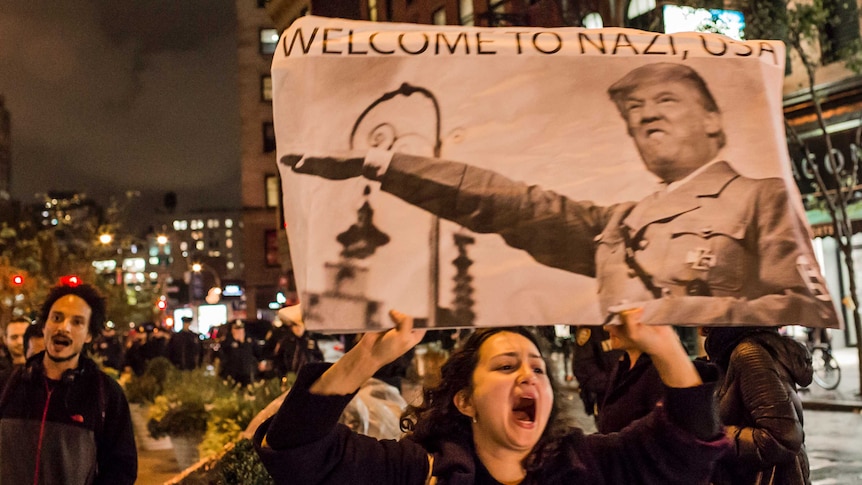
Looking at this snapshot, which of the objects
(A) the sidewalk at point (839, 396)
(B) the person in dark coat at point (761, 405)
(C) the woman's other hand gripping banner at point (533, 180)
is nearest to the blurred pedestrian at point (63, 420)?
(C) the woman's other hand gripping banner at point (533, 180)

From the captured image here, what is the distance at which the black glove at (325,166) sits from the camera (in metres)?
2.46

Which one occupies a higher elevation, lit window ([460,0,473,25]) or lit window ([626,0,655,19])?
lit window ([460,0,473,25])

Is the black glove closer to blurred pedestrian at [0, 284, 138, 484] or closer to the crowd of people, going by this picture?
the crowd of people

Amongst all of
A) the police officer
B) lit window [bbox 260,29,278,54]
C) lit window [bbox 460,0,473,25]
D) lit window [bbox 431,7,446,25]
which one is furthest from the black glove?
lit window [bbox 260,29,278,54]

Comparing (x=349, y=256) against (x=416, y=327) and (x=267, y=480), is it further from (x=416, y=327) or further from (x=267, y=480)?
(x=267, y=480)

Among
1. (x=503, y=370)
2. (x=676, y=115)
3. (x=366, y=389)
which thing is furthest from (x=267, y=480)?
(x=676, y=115)

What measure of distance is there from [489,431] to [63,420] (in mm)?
2697

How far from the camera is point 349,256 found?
2.39 metres

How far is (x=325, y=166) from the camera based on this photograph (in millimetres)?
2463

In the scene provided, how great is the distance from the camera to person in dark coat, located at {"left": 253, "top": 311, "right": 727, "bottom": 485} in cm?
234

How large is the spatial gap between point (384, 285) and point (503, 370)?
541 mm

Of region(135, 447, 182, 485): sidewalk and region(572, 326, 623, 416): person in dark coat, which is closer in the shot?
region(572, 326, 623, 416): person in dark coat

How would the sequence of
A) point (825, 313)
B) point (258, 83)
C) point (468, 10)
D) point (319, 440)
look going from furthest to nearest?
point (258, 83) < point (468, 10) < point (825, 313) < point (319, 440)

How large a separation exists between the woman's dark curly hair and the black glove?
2.47 ft
